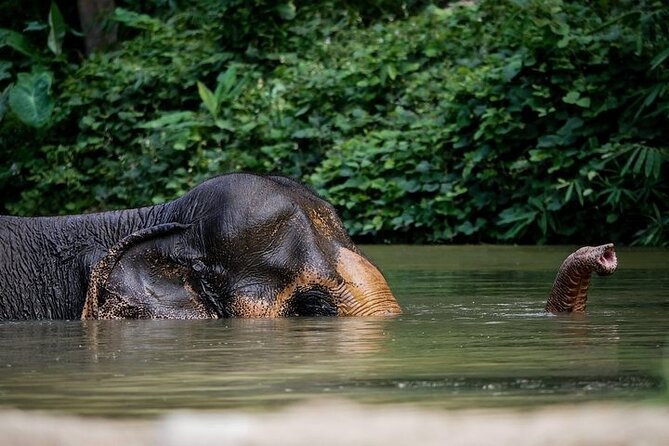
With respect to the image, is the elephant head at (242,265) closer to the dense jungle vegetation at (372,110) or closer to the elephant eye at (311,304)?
the elephant eye at (311,304)

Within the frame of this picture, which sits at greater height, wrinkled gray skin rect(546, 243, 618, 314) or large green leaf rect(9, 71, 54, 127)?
wrinkled gray skin rect(546, 243, 618, 314)

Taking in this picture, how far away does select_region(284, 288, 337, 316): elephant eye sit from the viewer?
26.4ft

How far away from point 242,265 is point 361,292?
0.60m

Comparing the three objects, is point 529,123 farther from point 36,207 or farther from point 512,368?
point 512,368

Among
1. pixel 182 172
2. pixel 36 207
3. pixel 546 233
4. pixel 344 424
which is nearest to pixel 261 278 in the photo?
pixel 344 424

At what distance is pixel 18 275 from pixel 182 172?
9779 mm

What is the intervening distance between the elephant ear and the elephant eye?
Result: 1.31ft

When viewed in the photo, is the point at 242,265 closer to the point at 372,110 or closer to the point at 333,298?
the point at 333,298

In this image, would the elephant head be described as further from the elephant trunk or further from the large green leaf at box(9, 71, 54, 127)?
the large green leaf at box(9, 71, 54, 127)

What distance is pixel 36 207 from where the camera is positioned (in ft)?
66.3

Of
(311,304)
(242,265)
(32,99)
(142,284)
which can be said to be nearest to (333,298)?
(311,304)

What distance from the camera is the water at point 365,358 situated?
15.7 ft

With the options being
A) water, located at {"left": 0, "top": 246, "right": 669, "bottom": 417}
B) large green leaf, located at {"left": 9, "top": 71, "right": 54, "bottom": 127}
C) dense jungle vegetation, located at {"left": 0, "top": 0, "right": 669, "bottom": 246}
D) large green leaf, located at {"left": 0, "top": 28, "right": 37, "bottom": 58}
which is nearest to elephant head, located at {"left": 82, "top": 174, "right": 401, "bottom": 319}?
water, located at {"left": 0, "top": 246, "right": 669, "bottom": 417}

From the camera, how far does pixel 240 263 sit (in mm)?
8188
